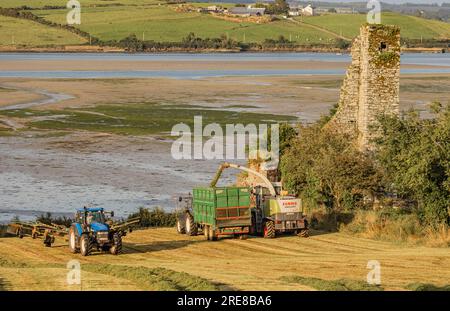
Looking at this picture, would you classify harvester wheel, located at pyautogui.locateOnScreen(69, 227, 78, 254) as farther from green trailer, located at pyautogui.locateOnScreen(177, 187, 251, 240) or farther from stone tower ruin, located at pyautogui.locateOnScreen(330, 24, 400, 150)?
stone tower ruin, located at pyautogui.locateOnScreen(330, 24, 400, 150)

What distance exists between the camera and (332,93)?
9975 centimetres

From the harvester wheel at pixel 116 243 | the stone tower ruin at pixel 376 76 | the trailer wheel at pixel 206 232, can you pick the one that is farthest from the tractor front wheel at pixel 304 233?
the stone tower ruin at pixel 376 76

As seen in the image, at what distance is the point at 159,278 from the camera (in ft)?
79.4

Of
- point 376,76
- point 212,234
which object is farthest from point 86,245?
point 376,76

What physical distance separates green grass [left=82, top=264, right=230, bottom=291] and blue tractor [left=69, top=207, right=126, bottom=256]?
4777 mm

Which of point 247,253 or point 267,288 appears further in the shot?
point 247,253

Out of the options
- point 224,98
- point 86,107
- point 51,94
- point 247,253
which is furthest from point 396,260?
point 51,94

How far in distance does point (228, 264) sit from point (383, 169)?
A: 1257cm

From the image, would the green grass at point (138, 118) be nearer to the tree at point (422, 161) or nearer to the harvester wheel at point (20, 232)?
the tree at point (422, 161)

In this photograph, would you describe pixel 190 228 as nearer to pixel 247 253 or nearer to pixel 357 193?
pixel 247 253

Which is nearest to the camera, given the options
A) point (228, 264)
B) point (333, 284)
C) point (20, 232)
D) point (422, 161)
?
point (333, 284)

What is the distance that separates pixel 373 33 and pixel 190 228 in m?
11.9

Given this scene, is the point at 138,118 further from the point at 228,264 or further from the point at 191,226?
the point at 228,264

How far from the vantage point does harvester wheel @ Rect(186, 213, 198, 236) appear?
36.9m
